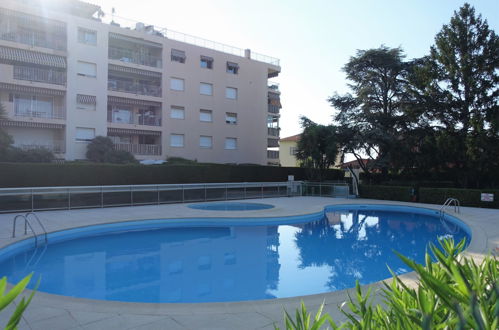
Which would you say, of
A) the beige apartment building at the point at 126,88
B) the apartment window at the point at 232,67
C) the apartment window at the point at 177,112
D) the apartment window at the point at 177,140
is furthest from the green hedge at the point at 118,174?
the apartment window at the point at 232,67

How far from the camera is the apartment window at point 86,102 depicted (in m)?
26.8

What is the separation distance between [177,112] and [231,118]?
5.68m

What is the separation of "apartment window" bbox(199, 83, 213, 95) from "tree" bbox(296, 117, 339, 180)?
33.6 ft

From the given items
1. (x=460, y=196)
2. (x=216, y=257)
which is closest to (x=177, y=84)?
(x=460, y=196)

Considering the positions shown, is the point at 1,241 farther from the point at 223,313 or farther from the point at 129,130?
the point at 129,130

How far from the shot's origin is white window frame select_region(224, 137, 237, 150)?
113 feet

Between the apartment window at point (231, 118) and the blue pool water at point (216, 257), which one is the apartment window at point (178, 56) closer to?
the apartment window at point (231, 118)

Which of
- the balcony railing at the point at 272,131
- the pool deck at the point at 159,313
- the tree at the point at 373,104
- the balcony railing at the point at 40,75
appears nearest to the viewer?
the pool deck at the point at 159,313

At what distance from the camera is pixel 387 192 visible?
24.7 metres

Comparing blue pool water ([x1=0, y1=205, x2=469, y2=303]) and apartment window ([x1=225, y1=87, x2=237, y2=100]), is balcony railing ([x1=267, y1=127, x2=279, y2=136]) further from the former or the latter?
blue pool water ([x1=0, y1=205, x2=469, y2=303])

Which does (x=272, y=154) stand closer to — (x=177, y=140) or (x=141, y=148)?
(x=177, y=140)

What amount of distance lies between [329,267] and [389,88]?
22.8m

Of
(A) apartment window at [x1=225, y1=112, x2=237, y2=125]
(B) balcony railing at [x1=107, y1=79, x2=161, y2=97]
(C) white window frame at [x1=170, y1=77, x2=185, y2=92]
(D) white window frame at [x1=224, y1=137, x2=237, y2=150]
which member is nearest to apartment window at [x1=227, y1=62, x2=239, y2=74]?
(A) apartment window at [x1=225, y1=112, x2=237, y2=125]

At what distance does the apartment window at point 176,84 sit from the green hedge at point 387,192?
56.1ft
